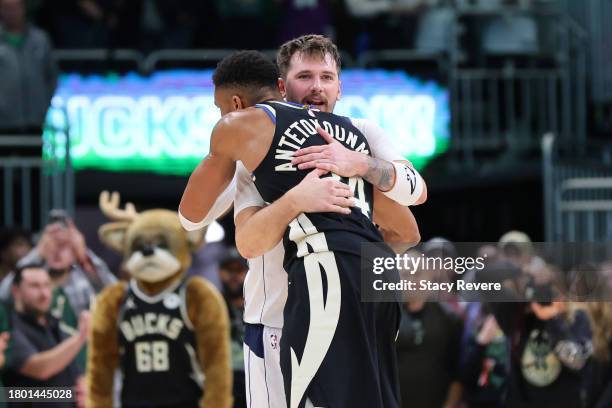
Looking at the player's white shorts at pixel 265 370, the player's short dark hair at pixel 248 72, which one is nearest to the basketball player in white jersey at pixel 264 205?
the player's white shorts at pixel 265 370

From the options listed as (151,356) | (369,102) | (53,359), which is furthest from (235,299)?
(369,102)

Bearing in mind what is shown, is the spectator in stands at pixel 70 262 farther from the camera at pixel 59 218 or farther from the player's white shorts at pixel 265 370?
the player's white shorts at pixel 265 370

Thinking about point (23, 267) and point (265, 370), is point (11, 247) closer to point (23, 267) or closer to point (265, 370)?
point (23, 267)

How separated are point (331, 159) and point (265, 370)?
2.96 ft

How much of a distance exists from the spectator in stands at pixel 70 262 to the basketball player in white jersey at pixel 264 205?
135 inches

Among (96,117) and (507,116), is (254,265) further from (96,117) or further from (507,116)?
(507,116)

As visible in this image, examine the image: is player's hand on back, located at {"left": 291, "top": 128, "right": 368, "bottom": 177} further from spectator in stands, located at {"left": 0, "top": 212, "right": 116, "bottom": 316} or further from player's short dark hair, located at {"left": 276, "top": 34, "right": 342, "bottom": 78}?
spectator in stands, located at {"left": 0, "top": 212, "right": 116, "bottom": 316}

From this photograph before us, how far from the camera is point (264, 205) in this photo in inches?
182

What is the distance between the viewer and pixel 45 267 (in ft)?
26.2

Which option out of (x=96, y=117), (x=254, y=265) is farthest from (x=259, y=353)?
(x=96, y=117)

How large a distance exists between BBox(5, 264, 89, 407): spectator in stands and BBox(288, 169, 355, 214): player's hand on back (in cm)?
369

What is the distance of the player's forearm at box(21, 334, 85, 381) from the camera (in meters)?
7.58

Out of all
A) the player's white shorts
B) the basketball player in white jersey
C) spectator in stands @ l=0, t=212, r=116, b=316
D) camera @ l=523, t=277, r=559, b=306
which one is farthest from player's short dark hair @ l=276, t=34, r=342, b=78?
spectator in stands @ l=0, t=212, r=116, b=316

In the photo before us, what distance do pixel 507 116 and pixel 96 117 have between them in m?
3.95
